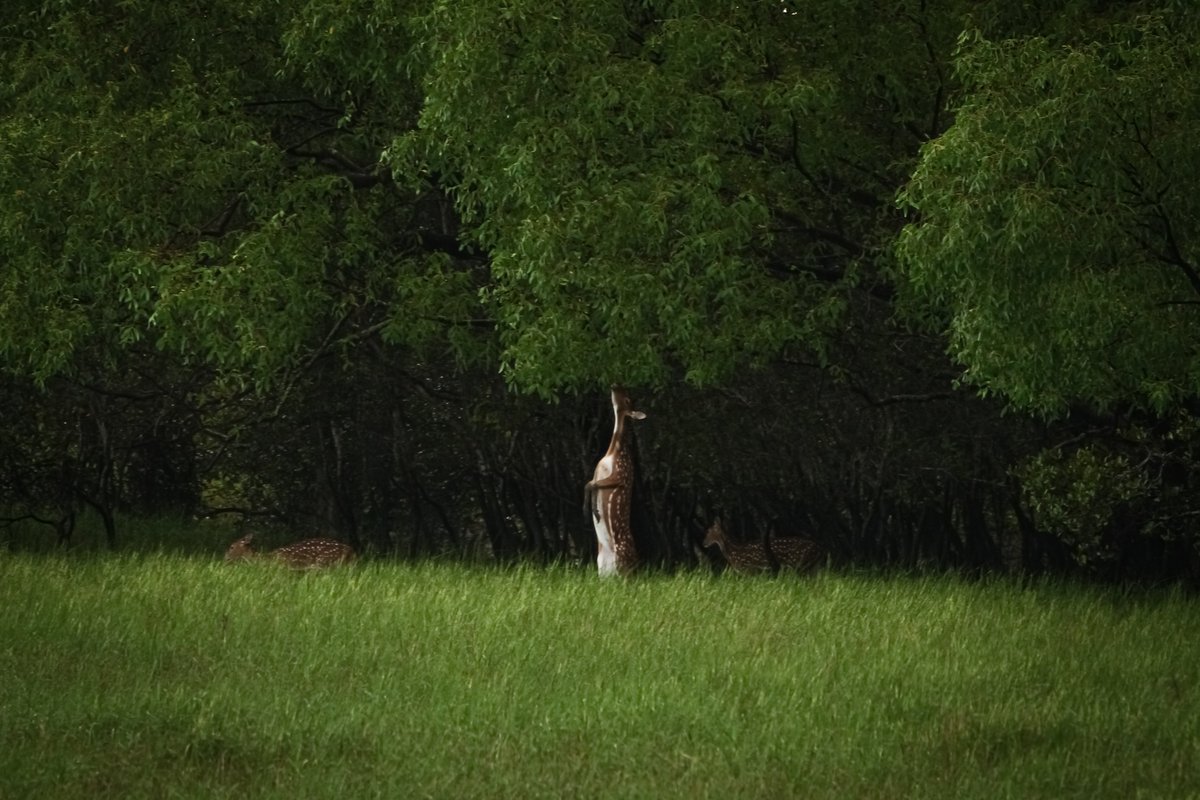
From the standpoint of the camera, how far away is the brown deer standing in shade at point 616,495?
61.2 feet

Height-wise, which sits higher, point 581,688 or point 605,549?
point 605,549

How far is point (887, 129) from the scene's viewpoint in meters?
19.0

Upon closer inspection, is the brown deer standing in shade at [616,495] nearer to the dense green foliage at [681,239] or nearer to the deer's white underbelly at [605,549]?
the deer's white underbelly at [605,549]

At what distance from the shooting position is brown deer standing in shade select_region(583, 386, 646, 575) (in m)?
18.7

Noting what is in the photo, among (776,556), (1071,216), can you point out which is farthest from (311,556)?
(1071,216)

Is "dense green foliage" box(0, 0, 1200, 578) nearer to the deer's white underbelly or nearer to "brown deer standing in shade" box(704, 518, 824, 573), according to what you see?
the deer's white underbelly

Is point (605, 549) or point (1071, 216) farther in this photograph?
point (605, 549)

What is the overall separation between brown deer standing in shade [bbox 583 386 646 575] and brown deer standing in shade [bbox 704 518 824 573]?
4.15 ft

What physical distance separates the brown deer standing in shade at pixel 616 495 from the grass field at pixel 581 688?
127cm

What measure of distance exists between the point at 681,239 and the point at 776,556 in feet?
12.3

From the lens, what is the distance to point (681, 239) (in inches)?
684

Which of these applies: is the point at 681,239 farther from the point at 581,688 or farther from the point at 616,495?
the point at 581,688

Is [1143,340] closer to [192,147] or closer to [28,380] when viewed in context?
[192,147]

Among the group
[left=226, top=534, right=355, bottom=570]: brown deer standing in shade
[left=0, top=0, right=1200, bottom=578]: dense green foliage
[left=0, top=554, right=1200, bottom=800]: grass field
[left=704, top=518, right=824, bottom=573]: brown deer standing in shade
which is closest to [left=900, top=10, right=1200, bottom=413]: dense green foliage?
[left=0, top=0, right=1200, bottom=578]: dense green foliage
